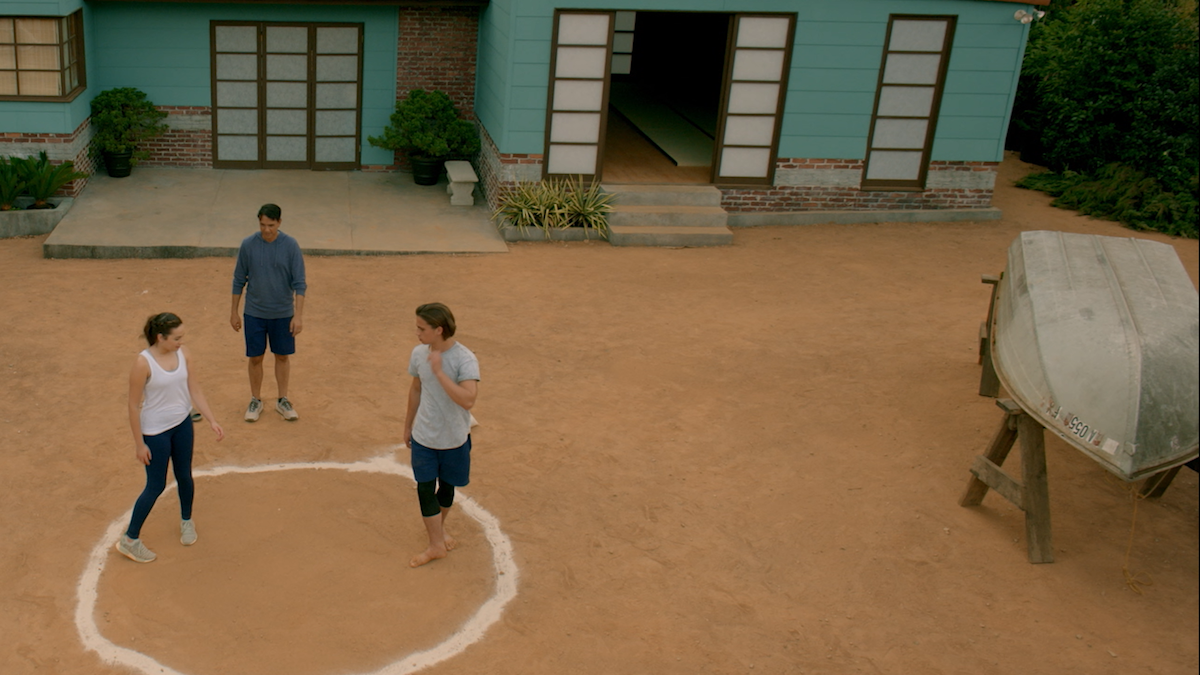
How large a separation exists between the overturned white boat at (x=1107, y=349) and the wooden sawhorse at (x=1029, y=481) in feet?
0.56

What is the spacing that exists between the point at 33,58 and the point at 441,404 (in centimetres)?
1035

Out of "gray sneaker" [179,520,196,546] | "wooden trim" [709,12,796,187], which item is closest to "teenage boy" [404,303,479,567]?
"gray sneaker" [179,520,196,546]

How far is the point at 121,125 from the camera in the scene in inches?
595

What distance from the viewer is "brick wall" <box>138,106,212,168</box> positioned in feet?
52.0

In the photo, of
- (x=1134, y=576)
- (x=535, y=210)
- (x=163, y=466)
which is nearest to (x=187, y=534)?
(x=163, y=466)

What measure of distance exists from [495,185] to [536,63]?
1802 millimetres

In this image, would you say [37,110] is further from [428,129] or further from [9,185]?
[428,129]

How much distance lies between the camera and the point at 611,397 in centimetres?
987

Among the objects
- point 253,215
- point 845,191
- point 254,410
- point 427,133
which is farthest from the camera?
point 845,191

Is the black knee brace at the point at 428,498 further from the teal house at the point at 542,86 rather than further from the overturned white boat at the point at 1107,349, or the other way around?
the teal house at the point at 542,86

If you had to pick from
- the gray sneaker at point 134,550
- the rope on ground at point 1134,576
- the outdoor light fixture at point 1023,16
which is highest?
the outdoor light fixture at point 1023,16

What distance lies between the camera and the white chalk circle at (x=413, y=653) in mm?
6203

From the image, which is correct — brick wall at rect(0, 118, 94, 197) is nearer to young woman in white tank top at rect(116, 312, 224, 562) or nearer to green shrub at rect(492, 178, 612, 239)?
green shrub at rect(492, 178, 612, 239)

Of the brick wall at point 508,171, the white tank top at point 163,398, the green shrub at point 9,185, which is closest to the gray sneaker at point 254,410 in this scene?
the white tank top at point 163,398
